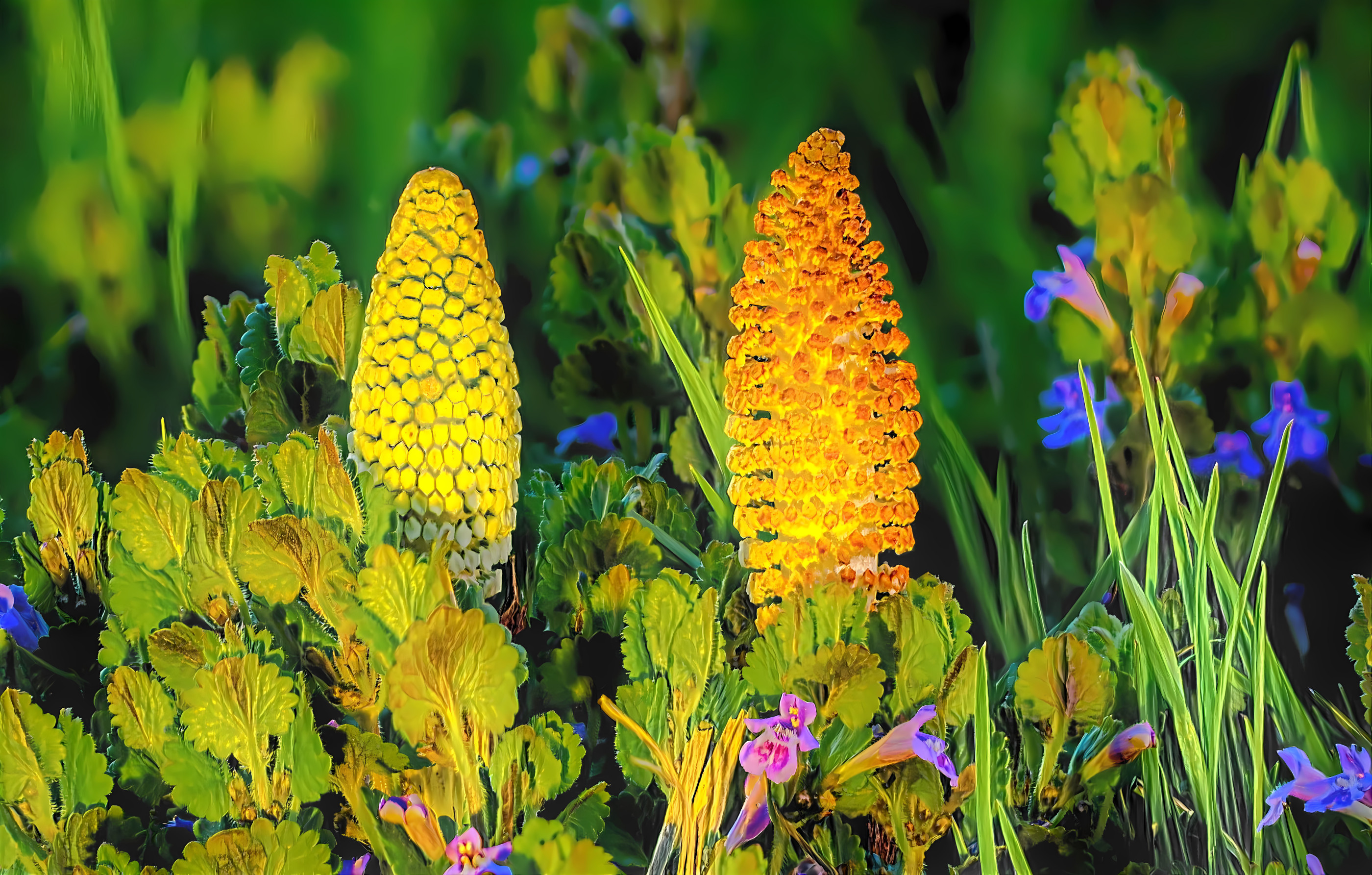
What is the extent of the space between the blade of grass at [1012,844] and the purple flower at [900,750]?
5 cm

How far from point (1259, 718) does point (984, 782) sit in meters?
0.22

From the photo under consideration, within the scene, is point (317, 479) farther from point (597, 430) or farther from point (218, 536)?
point (597, 430)

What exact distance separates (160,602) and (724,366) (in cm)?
42

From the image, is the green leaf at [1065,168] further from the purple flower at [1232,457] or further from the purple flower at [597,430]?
the purple flower at [597,430]

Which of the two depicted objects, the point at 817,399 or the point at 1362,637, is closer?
the point at 817,399

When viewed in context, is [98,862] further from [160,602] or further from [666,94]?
[666,94]

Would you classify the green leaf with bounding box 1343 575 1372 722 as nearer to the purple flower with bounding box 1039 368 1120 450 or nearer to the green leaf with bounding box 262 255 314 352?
the purple flower with bounding box 1039 368 1120 450

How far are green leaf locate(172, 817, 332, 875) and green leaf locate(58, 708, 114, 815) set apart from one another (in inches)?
3.1

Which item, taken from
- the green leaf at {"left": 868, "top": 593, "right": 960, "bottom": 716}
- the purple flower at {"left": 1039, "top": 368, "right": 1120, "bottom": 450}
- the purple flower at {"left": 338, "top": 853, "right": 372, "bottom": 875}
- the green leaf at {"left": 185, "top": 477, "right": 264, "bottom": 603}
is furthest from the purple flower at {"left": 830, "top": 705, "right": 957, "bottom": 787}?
the green leaf at {"left": 185, "top": 477, "right": 264, "bottom": 603}

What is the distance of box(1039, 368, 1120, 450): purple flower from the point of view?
78 cm

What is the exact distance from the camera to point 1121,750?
76cm

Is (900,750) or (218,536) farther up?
(218,536)

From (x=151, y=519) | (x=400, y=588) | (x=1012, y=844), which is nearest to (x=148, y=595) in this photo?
(x=151, y=519)

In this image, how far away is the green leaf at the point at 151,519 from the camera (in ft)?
2.36
